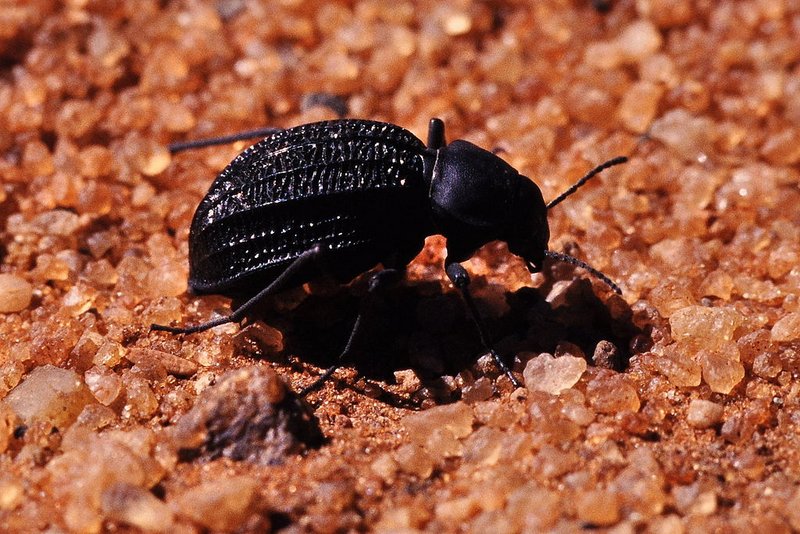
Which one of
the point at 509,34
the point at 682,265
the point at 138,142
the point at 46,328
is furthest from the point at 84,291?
the point at 509,34

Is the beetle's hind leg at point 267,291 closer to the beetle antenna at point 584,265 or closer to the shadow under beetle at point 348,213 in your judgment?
the shadow under beetle at point 348,213

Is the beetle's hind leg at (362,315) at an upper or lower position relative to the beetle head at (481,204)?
lower

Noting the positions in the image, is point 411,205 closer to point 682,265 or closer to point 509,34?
point 682,265

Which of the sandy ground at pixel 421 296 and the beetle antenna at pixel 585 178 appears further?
the beetle antenna at pixel 585 178

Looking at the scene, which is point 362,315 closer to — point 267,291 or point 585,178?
point 267,291

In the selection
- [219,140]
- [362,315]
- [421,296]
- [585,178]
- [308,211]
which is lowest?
[421,296]


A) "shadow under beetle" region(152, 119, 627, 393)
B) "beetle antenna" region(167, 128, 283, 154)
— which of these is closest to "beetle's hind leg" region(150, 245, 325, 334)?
"shadow under beetle" region(152, 119, 627, 393)

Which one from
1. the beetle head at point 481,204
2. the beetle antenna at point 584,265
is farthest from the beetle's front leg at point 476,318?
the beetle antenna at point 584,265

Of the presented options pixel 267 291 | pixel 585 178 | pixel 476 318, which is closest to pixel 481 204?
pixel 476 318
